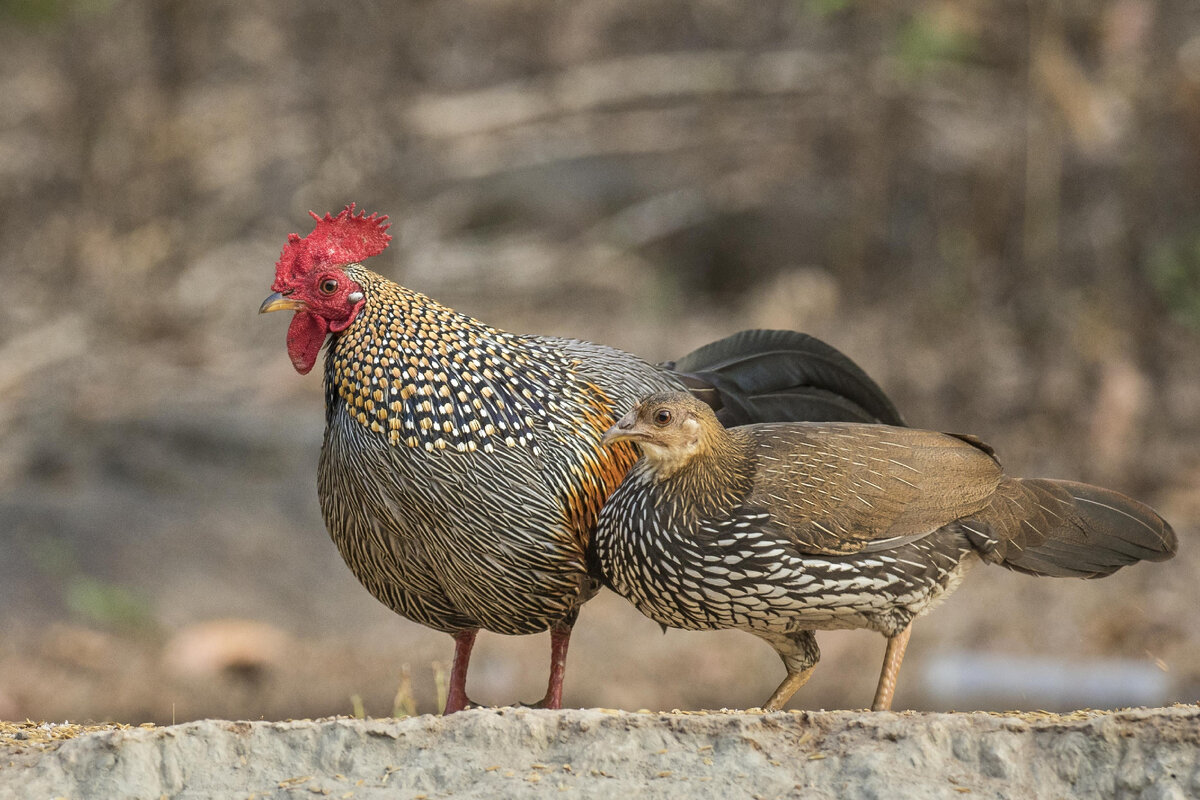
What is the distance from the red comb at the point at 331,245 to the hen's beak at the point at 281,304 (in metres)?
0.05

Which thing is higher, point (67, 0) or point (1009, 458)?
point (67, 0)

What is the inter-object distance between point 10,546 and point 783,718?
25.4 feet

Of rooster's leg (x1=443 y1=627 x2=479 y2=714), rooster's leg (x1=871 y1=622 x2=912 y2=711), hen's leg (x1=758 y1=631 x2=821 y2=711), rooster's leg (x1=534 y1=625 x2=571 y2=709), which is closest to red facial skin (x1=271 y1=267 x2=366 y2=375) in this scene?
rooster's leg (x1=443 y1=627 x2=479 y2=714)

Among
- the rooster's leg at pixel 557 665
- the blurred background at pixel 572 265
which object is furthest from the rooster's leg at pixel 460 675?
the blurred background at pixel 572 265

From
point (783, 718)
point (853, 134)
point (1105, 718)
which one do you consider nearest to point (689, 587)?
point (783, 718)

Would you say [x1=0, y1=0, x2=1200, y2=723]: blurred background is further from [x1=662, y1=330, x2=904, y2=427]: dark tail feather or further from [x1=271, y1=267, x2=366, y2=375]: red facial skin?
[x1=271, y1=267, x2=366, y2=375]: red facial skin

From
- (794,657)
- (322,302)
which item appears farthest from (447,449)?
(794,657)

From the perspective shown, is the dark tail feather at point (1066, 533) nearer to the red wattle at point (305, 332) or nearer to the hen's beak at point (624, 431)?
the hen's beak at point (624, 431)

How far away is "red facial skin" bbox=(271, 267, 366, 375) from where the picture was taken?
4.70 meters

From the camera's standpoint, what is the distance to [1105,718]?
3654 mm

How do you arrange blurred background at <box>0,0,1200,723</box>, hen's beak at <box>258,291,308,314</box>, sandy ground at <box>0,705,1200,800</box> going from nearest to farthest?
1. sandy ground at <box>0,705,1200,800</box>
2. hen's beak at <box>258,291,308,314</box>
3. blurred background at <box>0,0,1200,723</box>

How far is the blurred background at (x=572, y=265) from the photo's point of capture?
9445mm

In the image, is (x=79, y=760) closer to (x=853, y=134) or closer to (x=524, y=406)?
(x=524, y=406)

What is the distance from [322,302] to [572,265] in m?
10.8
